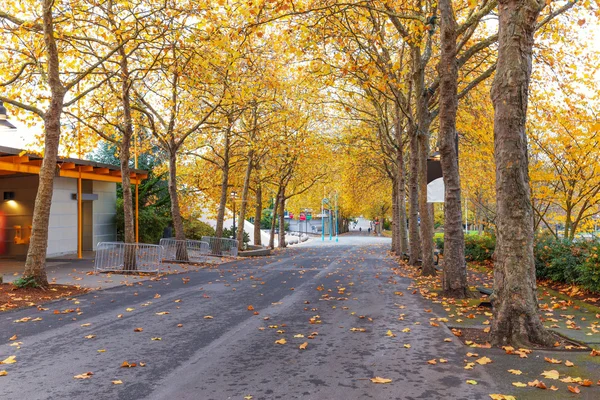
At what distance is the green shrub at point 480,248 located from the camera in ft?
60.3

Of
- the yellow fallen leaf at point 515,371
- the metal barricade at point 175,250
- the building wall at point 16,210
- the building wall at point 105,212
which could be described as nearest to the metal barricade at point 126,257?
the metal barricade at point 175,250

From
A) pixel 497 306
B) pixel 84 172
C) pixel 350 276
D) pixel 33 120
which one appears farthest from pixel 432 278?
pixel 84 172

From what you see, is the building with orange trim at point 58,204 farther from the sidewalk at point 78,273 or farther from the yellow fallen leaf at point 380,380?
the yellow fallen leaf at point 380,380

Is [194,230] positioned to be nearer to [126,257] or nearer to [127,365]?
[126,257]

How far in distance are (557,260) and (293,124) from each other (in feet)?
63.0

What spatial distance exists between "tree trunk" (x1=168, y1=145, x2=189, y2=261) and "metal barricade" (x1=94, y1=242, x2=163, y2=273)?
9.37 ft

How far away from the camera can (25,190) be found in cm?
2127

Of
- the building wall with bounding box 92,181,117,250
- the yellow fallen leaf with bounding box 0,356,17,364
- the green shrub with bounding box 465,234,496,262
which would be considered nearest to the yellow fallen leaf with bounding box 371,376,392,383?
the yellow fallen leaf with bounding box 0,356,17,364

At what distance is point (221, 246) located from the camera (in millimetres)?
26156

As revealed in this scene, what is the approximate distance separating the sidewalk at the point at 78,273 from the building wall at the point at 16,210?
1851 mm

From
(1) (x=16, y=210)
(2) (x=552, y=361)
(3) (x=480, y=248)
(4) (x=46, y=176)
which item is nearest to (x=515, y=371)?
(2) (x=552, y=361)

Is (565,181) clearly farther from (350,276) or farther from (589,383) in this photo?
(589,383)

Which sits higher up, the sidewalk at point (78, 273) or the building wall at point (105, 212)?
the building wall at point (105, 212)

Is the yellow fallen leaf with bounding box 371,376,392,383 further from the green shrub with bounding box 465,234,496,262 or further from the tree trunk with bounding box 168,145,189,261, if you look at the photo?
the tree trunk with bounding box 168,145,189,261
